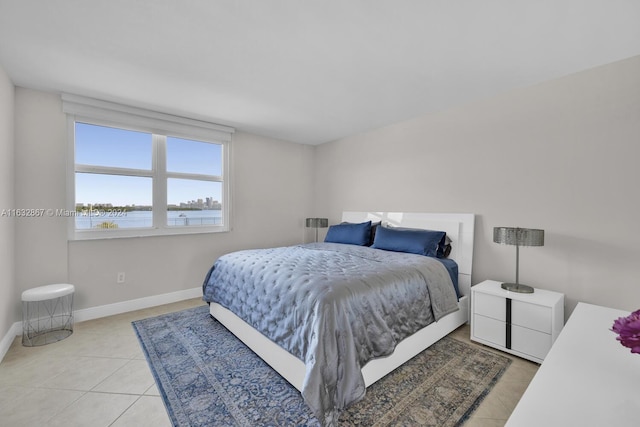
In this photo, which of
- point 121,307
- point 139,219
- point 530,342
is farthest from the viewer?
point 139,219

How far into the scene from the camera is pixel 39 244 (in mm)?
2777

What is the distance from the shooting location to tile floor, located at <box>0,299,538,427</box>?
1.61 metres

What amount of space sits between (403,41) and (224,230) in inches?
128

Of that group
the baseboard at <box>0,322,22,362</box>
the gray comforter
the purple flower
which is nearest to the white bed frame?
the gray comforter

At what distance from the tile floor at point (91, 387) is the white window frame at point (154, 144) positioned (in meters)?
1.22

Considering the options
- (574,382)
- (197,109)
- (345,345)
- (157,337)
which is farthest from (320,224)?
(574,382)

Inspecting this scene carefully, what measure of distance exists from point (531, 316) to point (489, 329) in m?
0.36

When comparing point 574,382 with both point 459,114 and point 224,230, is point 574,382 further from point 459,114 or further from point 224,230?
point 224,230

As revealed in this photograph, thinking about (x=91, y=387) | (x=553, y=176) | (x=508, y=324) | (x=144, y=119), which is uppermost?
(x=144, y=119)

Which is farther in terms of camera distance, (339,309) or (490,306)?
(490,306)

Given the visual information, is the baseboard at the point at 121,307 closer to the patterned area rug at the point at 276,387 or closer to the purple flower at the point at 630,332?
the patterned area rug at the point at 276,387

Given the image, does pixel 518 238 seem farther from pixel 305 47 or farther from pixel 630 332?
pixel 305 47

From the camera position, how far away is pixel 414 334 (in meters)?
2.22

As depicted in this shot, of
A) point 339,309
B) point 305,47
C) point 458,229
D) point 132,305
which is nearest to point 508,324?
point 458,229
